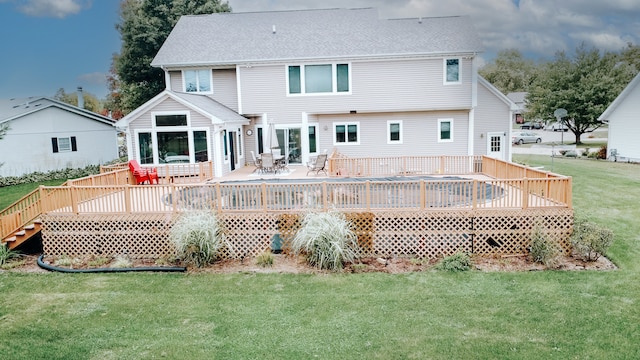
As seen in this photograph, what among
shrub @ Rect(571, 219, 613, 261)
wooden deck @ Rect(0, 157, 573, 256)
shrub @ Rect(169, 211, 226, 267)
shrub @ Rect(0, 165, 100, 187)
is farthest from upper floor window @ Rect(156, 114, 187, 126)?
shrub @ Rect(571, 219, 613, 261)

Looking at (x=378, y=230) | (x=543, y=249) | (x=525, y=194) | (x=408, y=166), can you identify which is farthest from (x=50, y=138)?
(x=543, y=249)

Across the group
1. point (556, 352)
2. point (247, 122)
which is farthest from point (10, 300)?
point (247, 122)

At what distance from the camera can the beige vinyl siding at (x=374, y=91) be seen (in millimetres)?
20312

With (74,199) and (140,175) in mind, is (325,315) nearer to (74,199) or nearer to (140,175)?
(74,199)

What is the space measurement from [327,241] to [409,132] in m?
12.5

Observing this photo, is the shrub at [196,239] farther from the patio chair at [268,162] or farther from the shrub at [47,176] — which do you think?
the shrub at [47,176]

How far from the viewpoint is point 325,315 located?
24.6ft

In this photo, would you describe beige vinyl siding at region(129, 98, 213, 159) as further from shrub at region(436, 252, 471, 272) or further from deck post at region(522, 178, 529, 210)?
deck post at region(522, 178, 529, 210)

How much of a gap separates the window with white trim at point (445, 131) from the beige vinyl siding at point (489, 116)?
239 cm

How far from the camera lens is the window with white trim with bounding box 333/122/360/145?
2097 cm

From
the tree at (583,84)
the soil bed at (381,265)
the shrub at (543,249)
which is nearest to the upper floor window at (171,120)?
the soil bed at (381,265)

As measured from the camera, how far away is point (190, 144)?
1731 cm

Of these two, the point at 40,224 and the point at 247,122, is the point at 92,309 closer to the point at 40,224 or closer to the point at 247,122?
the point at 40,224

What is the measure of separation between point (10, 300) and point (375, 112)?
1542 cm
